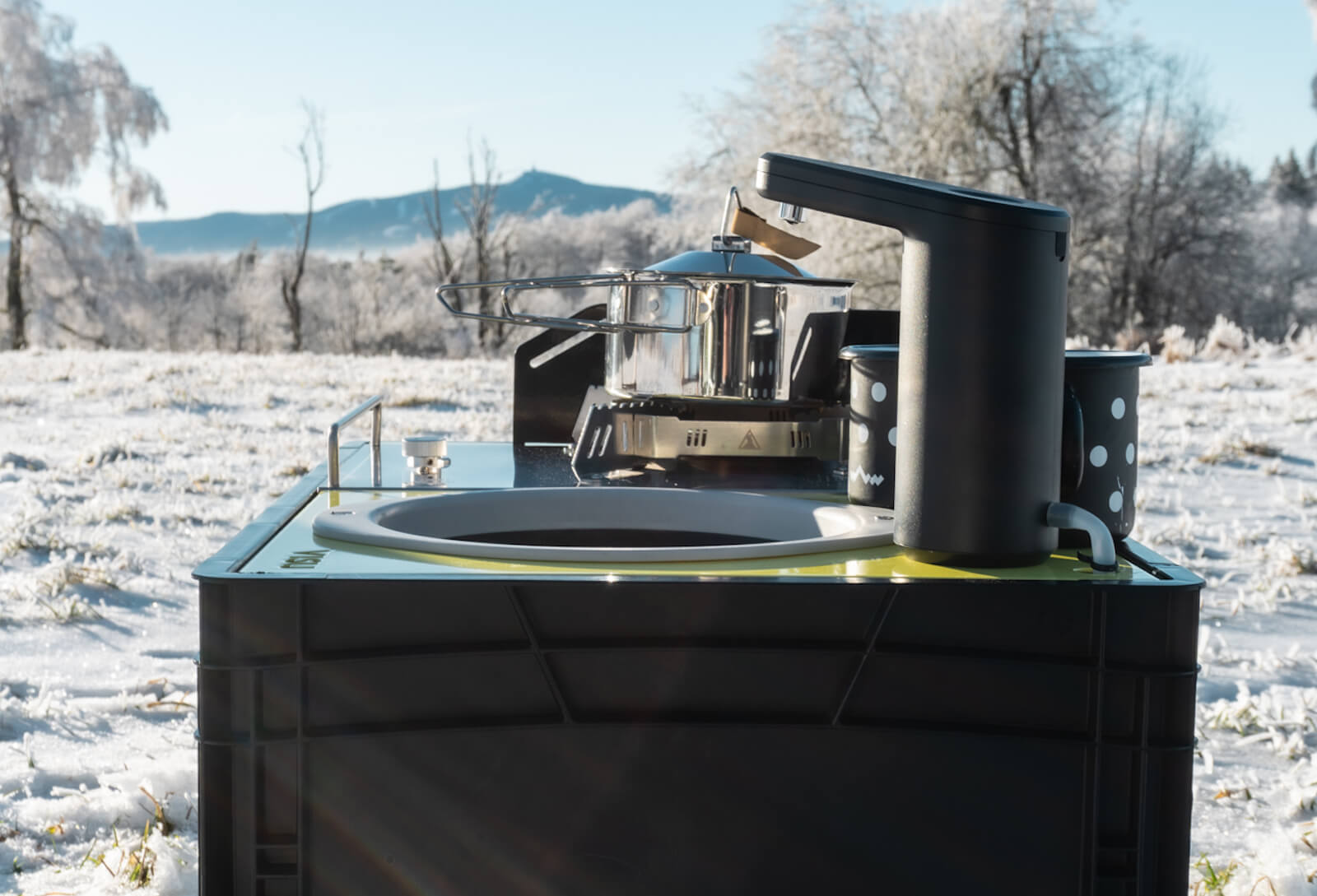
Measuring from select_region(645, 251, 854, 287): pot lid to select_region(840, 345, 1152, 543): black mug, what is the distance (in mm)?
353

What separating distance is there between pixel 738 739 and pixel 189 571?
10.4ft

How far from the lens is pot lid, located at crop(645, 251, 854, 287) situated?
1.59 metres

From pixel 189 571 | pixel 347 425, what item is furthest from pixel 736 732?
pixel 189 571

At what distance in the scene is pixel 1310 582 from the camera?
3.50 m

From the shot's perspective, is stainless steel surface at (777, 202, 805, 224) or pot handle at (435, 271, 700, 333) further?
pot handle at (435, 271, 700, 333)

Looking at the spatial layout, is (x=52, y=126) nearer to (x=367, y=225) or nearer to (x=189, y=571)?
(x=189, y=571)

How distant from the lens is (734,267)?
5.38ft

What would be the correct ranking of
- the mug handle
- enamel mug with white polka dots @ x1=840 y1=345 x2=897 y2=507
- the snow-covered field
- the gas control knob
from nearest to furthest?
the mug handle
enamel mug with white polka dots @ x1=840 y1=345 x2=897 y2=507
the gas control knob
the snow-covered field

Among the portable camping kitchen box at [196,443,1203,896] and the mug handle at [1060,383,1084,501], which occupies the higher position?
the mug handle at [1060,383,1084,501]

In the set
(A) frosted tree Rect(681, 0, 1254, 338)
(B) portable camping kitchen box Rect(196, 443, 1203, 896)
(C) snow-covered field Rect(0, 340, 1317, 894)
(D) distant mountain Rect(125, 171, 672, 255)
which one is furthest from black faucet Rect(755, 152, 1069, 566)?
(D) distant mountain Rect(125, 171, 672, 255)

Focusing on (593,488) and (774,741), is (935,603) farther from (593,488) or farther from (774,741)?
(593,488)

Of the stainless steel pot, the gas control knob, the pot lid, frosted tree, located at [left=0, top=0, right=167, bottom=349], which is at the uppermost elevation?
frosted tree, located at [left=0, top=0, right=167, bottom=349]

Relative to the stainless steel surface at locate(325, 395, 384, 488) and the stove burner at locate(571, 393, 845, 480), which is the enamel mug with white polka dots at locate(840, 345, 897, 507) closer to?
the stove burner at locate(571, 393, 845, 480)

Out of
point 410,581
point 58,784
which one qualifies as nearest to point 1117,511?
point 410,581
